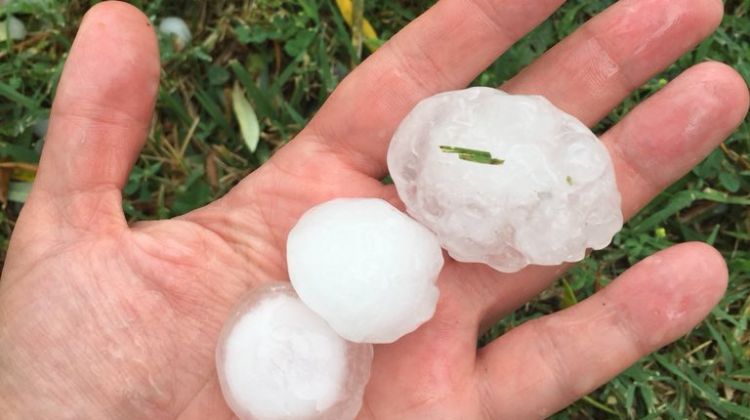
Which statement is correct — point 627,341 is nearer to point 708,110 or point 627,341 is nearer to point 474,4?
point 708,110

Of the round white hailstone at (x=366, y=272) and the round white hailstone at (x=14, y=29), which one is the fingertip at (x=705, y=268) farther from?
the round white hailstone at (x=14, y=29)

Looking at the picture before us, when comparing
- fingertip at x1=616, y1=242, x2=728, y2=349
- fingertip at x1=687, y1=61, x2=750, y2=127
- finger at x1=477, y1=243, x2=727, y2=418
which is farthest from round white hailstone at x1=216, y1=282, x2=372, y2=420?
fingertip at x1=687, y1=61, x2=750, y2=127

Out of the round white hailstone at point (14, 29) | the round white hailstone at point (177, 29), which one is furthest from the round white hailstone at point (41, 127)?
the round white hailstone at point (177, 29)

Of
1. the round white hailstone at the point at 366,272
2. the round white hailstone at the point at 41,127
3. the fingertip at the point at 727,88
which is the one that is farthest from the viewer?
the round white hailstone at the point at 41,127

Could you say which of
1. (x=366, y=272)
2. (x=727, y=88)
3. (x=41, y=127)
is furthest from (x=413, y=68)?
(x=41, y=127)

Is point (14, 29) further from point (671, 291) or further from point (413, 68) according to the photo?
point (671, 291)

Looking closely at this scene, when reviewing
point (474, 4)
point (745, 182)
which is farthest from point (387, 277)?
point (745, 182)
